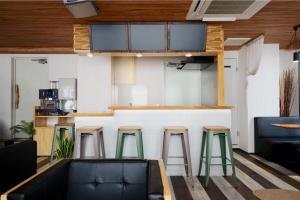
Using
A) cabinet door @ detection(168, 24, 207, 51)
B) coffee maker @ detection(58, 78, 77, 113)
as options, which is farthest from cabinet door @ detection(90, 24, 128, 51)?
coffee maker @ detection(58, 78, 77, 113)

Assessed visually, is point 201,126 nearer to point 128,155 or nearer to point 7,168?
point 128,155

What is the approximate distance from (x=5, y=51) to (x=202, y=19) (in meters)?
5.04

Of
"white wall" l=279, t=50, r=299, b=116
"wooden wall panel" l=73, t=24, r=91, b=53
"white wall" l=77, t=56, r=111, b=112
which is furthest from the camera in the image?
"white wall" l=279, t=50, r=299, b=116

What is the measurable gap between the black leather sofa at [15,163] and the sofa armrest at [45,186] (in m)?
0.58

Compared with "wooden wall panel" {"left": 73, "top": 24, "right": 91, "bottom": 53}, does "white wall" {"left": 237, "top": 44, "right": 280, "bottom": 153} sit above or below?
below

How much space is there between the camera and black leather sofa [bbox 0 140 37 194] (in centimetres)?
221

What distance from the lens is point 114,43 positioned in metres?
4.32

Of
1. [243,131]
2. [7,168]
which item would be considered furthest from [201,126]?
[7,168]

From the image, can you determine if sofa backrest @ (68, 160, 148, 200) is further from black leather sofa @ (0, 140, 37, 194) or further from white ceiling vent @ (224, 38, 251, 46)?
white ceiling vent @ (224, 38, 251, 46)

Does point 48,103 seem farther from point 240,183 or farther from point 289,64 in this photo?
point 289,64

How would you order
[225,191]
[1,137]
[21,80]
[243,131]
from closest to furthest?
[225,191] < [243,131] < [1,137] < [21,80]

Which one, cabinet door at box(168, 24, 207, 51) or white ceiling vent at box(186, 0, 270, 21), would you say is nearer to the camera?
white ceiling vent at box(186, 0, 270, 21)

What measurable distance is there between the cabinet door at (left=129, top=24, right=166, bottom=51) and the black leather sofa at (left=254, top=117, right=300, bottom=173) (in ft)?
9.12

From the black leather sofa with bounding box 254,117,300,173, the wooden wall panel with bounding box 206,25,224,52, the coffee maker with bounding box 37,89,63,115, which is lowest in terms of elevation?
the black leather sofa with bounding box 254,117,300,173
